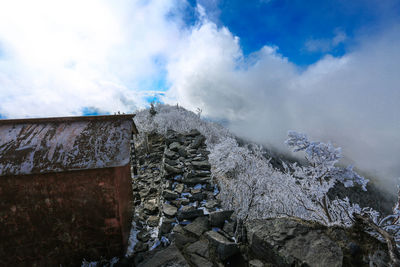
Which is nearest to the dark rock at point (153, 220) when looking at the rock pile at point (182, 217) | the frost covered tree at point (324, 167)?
the rock pile at point (182, 217)

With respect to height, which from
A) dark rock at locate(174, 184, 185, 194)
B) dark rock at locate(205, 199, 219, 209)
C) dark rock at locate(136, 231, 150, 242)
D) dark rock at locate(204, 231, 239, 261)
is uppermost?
dark rock at locate(174, 184, 185, 194)

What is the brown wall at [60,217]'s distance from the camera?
278cm

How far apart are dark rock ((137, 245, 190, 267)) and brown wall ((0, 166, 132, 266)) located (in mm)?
838

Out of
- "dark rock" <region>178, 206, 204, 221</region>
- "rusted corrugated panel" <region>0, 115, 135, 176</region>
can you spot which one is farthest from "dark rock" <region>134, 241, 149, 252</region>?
"rusted corrugated panel" <region>0, 115, 135, 176</region>

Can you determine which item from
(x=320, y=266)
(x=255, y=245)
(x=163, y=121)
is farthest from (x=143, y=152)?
(x=320, y=266)

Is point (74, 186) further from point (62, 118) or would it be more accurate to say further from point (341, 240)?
point (341, 240)

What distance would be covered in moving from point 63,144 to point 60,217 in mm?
1251

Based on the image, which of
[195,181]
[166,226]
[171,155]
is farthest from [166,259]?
[171,155]

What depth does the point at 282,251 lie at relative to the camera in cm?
199

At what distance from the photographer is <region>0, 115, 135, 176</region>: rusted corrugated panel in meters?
2.75

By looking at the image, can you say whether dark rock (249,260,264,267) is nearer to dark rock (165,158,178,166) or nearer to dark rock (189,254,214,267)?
dark rock (189,254,214,267)

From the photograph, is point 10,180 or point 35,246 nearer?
point 10,180

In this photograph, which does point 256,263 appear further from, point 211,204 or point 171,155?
point 171,155

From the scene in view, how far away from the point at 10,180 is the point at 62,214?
96 centimetres
